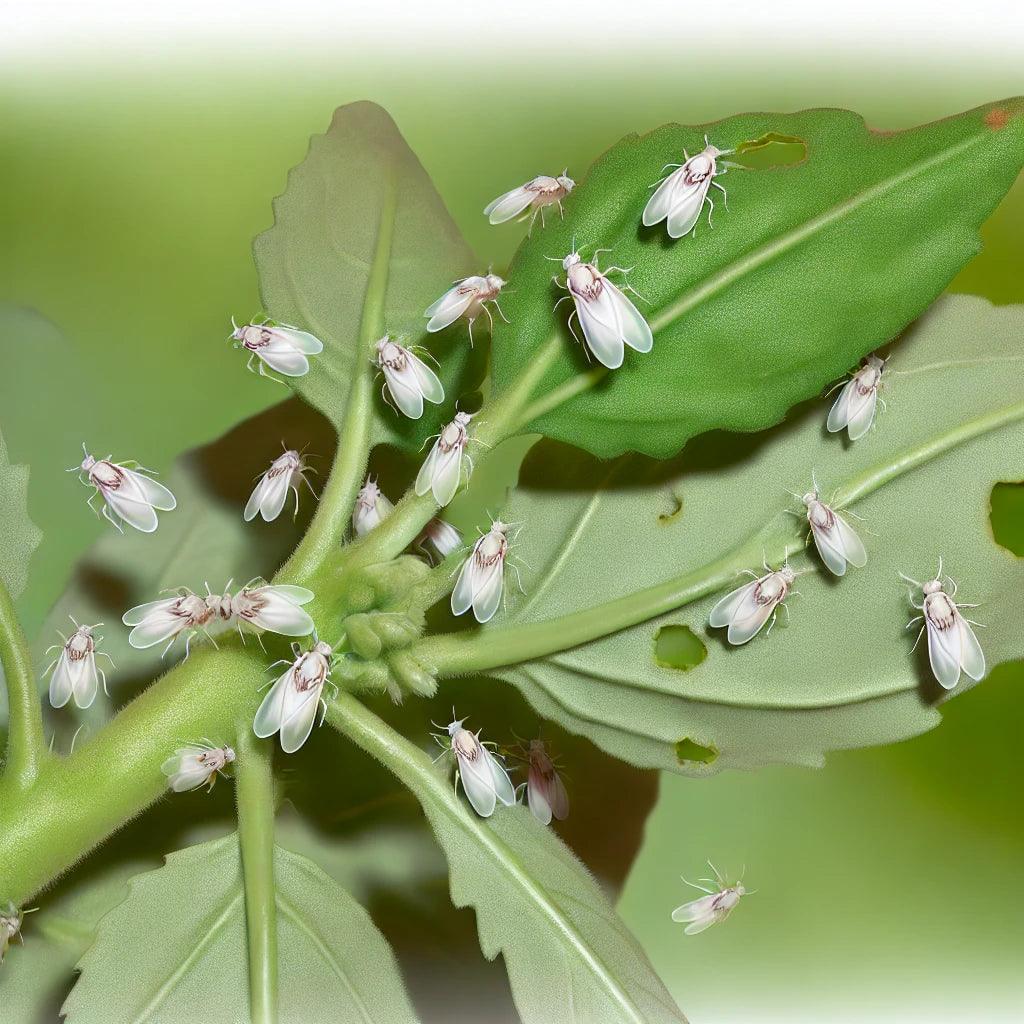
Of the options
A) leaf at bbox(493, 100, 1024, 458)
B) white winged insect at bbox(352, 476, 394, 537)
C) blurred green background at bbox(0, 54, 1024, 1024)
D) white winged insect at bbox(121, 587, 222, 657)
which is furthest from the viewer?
blurred green background at bbox(0, 54, 1024, 1024)

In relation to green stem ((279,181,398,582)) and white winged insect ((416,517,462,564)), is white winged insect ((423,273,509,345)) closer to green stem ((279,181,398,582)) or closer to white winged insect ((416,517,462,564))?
green stem ((279,181,398,582))

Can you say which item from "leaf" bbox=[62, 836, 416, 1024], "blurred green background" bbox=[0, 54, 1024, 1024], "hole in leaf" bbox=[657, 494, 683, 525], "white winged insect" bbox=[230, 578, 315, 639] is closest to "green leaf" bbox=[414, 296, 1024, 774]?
→ "hole in leaf" bbox=[657, 494, 683, 525]

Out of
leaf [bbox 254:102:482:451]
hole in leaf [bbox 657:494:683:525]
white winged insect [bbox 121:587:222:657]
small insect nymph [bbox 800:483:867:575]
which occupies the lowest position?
small insect nymph [bbox 800:483:867:575]

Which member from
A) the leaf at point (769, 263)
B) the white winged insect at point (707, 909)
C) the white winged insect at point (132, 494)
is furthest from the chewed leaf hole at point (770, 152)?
the white winged insect at point (707, 909)

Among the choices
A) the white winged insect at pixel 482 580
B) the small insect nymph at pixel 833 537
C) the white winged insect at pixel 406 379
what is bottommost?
the small insect nymph at pixel 833 537

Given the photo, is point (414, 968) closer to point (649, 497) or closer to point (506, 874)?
point (506, 874)

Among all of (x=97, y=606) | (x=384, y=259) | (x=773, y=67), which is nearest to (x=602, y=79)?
(x=773, y=67)

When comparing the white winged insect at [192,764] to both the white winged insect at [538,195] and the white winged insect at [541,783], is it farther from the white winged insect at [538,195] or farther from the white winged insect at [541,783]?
the white winged insect at [538,195]
